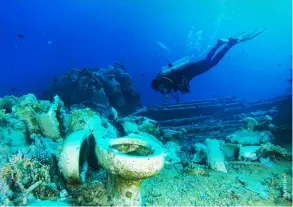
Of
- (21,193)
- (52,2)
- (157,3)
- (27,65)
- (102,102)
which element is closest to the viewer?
(21,193)

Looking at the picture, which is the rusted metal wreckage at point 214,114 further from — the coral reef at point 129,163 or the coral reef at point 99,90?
the coral reef at point 99,90

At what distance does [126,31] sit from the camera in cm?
11412

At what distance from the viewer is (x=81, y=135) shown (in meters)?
4.09

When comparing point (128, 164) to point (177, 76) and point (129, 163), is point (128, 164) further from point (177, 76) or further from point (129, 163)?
point (177, 76)

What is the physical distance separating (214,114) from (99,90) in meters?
5.55

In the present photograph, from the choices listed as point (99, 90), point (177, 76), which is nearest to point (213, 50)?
point (177, 76)

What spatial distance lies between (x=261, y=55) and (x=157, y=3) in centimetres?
10414

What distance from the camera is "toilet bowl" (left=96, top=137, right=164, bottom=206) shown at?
315 centimetres

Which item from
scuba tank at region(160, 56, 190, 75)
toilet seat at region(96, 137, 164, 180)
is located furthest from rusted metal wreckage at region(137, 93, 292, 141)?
toilet seat at region(96, 137, 164, 180)

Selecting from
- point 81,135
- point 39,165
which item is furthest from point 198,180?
point 39,165

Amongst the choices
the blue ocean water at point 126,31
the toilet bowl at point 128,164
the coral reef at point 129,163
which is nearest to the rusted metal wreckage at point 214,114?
the coral reef at point 129,163

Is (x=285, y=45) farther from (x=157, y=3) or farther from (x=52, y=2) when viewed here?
(x=52, y=2)

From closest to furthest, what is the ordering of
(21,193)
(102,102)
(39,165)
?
(21,193) → (39,165) → (102,102)

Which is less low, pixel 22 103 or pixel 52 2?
pixel 52 2
